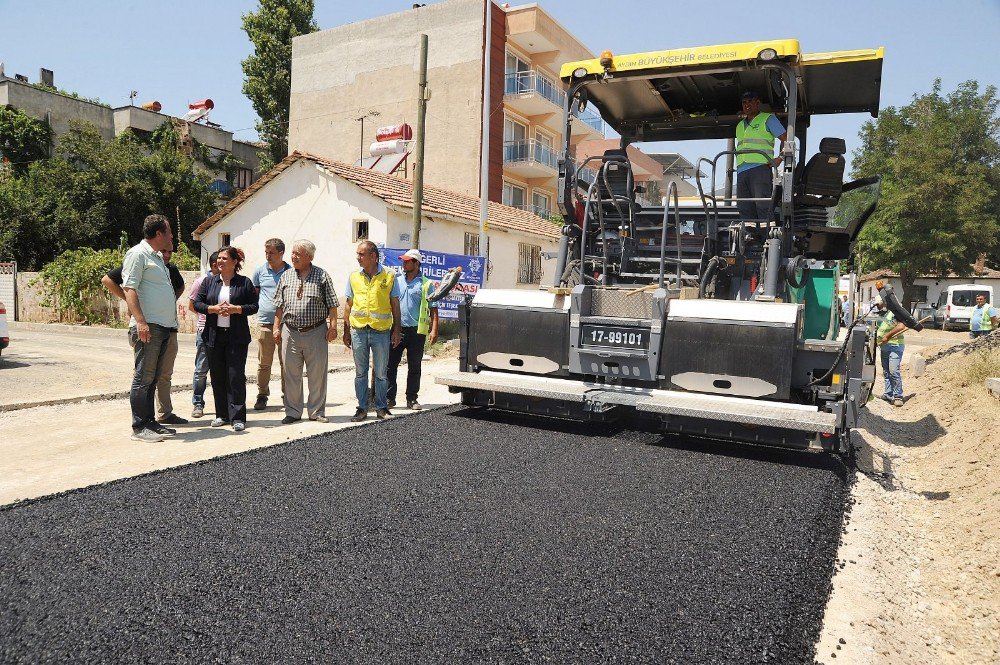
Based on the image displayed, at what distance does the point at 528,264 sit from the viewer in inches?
890

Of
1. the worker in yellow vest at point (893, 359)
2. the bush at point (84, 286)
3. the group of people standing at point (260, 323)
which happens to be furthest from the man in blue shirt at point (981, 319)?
the bush at point (84, 286)

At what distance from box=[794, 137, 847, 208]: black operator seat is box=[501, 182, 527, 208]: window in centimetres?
2448

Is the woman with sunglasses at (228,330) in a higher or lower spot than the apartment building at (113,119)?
lower

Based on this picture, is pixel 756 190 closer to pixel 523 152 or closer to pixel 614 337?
pixel 614 337

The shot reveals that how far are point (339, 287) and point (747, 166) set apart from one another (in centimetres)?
1219

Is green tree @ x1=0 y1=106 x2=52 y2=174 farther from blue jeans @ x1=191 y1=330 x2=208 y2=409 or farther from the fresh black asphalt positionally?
the fresh black asphalt

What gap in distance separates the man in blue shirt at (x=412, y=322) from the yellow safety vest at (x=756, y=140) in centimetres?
327

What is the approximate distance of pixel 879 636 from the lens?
111 inches

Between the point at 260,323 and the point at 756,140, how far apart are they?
16.7 feet

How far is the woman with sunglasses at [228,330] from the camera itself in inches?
237

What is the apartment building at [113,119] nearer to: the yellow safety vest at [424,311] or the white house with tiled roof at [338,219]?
the white house with tiled roof at [338,219]

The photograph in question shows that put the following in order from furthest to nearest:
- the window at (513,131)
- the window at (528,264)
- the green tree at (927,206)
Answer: the green tree at (927,206), the window at (513,131), the window at (528,264)

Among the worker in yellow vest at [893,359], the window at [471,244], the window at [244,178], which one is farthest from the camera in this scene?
the window at [244,178]

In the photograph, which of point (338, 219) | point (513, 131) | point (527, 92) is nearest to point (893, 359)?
point (338, 219)
